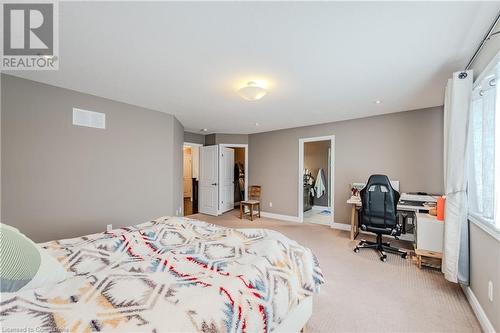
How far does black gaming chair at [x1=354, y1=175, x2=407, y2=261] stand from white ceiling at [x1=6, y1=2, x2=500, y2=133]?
1.32m

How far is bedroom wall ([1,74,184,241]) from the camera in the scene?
2.48m

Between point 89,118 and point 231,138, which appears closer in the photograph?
point 89,118

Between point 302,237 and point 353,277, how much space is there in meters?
1.54

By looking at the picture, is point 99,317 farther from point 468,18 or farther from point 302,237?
point 302,237

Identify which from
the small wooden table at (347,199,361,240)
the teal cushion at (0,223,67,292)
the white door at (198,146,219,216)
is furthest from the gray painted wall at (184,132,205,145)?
the teal cushion at (0,223,67,292)

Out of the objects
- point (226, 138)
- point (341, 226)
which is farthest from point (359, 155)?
point (226, 138)

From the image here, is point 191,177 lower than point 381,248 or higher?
higher

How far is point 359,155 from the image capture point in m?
4.46

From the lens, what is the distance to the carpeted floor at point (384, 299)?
1796mm

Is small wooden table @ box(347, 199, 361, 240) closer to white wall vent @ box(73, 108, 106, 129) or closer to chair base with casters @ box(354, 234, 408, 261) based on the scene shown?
chair base with casters @ box(354, 234, 408, 261)

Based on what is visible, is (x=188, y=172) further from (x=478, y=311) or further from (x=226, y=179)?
(x=478, y=311)

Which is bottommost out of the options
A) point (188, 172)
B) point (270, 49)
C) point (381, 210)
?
point (381, 210)

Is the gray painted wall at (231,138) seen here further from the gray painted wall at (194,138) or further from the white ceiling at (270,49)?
the white ceiling at (270,49)

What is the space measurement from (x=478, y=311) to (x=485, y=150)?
1392mm
